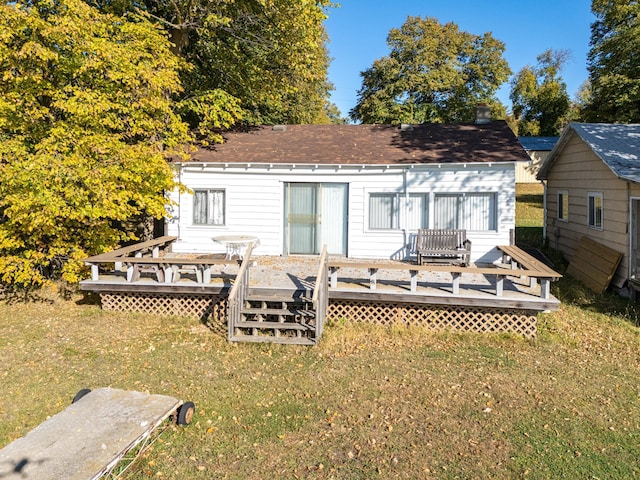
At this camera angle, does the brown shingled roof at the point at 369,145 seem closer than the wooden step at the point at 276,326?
No

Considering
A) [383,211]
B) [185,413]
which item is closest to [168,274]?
[185,413]

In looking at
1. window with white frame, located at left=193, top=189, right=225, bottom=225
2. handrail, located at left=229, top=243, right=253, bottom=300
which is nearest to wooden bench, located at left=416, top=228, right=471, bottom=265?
handrail, located at left=229, top=243, right=253, bottom=300

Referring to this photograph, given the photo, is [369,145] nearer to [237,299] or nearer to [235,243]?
[235,243]

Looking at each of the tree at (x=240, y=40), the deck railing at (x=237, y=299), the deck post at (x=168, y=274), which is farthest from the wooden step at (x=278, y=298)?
the tree at (x=240, y=40)

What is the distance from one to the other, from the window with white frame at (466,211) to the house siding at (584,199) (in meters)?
2.80

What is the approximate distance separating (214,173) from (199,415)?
29.5 feet

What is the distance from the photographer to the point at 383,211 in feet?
42.5

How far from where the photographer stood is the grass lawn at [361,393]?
4746mm

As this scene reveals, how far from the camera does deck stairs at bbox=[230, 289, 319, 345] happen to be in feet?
26.4

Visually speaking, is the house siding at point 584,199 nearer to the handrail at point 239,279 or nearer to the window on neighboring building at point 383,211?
the window on neighboring building at point 383,211

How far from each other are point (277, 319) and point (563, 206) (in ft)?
39.1

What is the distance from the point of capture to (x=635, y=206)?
34.4 ft

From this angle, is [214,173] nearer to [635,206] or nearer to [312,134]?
[312,134]

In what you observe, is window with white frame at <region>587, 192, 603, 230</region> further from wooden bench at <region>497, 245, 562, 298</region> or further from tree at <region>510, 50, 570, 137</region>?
tree at <region>510, 50, 570, 137</region>
